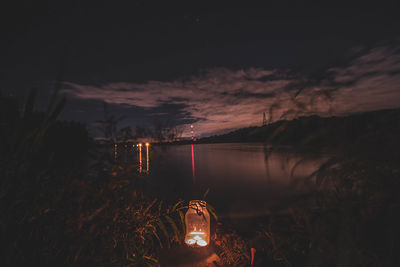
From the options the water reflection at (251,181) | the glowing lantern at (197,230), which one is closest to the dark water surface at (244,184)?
the water reflection at (251,181)

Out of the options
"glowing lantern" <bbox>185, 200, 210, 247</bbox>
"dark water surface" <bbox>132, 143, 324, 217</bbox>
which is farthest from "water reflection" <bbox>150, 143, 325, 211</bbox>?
"glowing lantern" <bbox>185, 200, 210, 247</bbox>

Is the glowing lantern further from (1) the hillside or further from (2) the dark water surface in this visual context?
(1) the hillside

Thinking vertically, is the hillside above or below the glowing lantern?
above

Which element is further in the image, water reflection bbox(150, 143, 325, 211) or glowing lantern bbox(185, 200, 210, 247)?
glowing lantern bbox(185, 200, 210, 247)

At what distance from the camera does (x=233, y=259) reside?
221cm

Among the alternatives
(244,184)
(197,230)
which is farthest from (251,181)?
(197,230)

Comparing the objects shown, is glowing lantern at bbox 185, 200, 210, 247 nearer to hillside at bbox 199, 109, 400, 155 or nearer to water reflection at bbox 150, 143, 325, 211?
water reflection at bbox 150, 143, 325, 211

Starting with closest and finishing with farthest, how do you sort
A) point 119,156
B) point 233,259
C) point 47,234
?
point 47,234
point 119,156
point 233,259

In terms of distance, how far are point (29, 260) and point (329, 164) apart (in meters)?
1.65

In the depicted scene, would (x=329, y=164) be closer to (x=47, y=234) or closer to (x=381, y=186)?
(x=381, y=186)

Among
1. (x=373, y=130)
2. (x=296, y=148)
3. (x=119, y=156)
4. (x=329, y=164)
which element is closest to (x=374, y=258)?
(x=329, y=164)

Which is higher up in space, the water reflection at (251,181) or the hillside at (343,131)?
the hillside at (343,131)

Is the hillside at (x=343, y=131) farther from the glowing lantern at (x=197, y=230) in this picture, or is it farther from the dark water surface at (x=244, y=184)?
the glowing lantern at (x=197, y=230)

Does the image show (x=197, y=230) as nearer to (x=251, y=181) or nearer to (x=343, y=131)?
(x=343, y=131)
